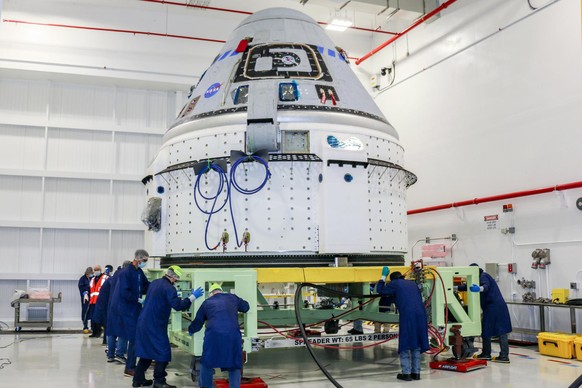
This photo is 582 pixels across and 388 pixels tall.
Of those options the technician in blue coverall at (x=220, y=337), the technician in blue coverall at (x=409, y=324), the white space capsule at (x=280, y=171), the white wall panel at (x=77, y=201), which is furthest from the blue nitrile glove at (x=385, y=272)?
the white wall panel at (x=77, y=201)

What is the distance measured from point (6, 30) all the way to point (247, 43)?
26.9 ft

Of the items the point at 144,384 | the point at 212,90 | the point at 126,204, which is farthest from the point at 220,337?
the point at 126,204

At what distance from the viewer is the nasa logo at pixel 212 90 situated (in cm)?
784

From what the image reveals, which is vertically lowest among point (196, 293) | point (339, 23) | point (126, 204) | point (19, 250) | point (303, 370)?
point (303, 370)

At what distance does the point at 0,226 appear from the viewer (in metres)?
12.9

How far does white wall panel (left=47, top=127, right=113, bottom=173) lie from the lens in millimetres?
13609

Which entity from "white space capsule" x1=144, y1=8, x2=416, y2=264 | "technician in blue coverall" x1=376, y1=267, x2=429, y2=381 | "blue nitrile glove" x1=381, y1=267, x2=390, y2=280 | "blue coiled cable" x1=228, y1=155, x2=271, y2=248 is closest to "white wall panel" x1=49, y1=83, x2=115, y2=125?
"white space capsule" x1=144, y1=8, x2=416, y2=264

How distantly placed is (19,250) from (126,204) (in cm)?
279

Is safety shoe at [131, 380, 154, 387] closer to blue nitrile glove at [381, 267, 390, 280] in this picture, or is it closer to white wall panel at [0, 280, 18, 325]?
blue nitrile glove at [381, 267, 390, 280]

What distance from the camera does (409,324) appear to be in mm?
6094

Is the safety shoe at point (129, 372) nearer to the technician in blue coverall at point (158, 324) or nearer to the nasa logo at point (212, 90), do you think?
the technician in blue coverall at point (158, 324)

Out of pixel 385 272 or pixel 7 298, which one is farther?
pixel 7 298

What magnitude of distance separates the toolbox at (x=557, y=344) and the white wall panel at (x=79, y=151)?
10898 mm

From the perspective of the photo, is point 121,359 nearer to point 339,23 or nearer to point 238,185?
point 238,185
